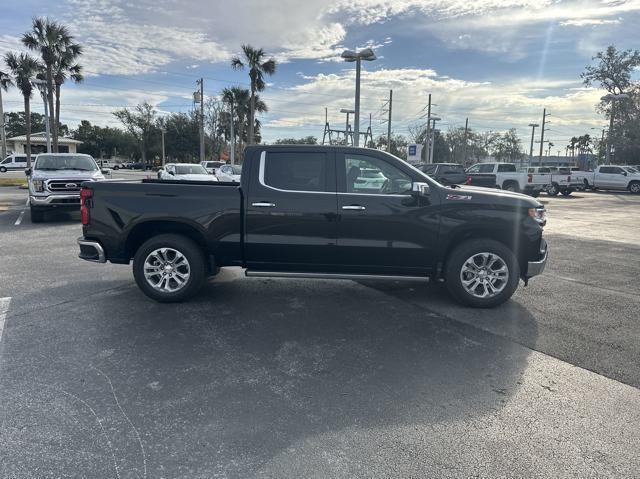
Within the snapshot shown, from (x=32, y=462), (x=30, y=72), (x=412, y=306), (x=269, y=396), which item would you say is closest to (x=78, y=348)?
(x=32, y=462)

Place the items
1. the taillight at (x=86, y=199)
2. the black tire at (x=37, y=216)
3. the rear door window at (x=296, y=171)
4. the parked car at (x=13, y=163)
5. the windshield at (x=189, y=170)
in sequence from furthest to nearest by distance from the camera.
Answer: the parked car at (x=13, y=163) → the windshield at (x=189, y=170) → the black tire at (x=37, y=216) → the taillight at (x=86, y=199) → the rear door window at (x=296, y=171)

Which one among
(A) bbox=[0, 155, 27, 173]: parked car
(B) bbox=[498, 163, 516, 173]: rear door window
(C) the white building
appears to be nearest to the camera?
(B) bbox=[498, 163, 516, 173]: rear door window

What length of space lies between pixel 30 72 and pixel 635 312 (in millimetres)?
43401

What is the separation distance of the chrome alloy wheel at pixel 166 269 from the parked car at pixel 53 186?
23.4 feet

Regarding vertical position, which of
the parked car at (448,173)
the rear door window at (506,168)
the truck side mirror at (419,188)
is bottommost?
the truck side mirror at (419,188)

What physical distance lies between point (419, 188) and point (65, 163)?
11.9m

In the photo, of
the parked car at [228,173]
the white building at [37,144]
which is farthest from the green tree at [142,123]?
the parked car at [228,173]

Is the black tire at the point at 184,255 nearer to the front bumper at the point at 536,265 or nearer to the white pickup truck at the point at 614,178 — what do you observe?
the front bumper at the point at 536,265

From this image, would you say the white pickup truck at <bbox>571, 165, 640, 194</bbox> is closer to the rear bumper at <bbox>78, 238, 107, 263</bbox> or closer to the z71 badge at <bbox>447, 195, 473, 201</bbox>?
the z71 badge at <bbox>447, 195, 473, 201</bbox>

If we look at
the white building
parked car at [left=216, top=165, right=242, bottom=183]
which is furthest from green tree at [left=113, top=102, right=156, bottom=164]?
parked car at [left=216, top=165, right=242, bottom=183]

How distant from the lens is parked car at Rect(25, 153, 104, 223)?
11758 mm

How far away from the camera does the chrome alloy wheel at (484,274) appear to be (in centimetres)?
539

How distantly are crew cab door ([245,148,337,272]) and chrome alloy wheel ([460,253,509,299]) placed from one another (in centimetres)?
166

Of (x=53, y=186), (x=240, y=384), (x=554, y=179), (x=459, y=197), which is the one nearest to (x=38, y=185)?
(x=53, y=186)
